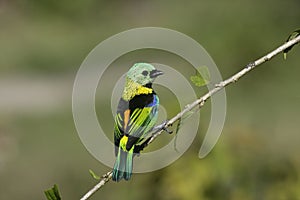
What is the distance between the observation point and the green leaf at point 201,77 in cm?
120

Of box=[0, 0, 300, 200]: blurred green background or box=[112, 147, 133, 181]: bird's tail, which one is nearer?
box=[112, 147, 133, 181]: bird's tail

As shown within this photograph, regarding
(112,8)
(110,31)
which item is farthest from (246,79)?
(112,8)

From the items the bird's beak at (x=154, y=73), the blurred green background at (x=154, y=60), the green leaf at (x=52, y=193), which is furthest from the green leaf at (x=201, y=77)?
the blurred green background at (x=154, y=60)

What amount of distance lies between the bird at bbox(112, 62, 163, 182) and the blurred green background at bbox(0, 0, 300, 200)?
236cm

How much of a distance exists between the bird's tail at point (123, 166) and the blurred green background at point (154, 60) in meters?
2.38

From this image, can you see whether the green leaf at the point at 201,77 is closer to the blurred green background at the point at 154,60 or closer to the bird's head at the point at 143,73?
the bird's head at the point at 143,73

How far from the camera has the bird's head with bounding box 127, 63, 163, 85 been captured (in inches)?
46.1

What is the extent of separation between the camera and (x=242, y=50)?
33.9ft

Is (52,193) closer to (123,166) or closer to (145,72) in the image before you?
(123,166)

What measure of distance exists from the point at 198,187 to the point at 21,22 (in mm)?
9376

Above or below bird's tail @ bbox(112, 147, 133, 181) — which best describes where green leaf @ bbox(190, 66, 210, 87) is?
above

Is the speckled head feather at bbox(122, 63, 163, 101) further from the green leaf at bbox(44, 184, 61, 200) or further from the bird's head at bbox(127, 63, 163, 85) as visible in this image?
the green leaf at bbox(44, 184, 61, 200)

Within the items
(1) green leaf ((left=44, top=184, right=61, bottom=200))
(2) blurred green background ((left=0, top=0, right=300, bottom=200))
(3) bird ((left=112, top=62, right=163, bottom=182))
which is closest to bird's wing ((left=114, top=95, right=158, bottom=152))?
(3) bird ((left=112, top=62, right=163, bottom=182))

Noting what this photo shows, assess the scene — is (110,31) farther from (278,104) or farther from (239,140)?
(239,140)
